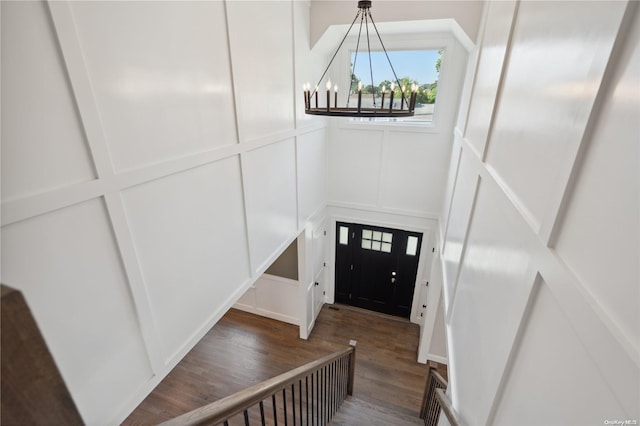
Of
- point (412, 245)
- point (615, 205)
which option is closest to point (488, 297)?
point (615, 205)

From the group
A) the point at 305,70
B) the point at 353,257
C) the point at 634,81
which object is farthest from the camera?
the point at 353,257

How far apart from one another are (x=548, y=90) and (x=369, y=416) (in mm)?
3675

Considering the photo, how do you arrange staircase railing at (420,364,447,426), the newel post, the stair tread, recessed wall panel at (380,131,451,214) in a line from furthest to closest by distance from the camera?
1. recessed wall panel at (380,131,451,214)
2. the newel post
3. the stair tread
4. staircase railing at (420,364,447,426)

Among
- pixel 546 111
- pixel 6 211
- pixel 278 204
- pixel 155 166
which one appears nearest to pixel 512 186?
pixel 546 111

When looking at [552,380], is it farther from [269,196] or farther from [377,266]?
[377,266]

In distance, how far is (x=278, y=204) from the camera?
11.1ft

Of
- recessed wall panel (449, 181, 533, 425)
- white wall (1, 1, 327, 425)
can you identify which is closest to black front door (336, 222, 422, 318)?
recessed wall panel (449, 181, 533, 425)

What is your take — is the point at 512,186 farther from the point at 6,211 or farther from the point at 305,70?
the point at 305,70

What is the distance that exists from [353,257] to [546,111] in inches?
191

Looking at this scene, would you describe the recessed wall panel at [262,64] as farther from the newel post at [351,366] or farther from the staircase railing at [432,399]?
the staircase railing at [432,399]

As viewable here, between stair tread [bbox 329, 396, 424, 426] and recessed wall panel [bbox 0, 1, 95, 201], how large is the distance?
337cm

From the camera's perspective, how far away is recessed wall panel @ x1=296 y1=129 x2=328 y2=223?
4023 mm

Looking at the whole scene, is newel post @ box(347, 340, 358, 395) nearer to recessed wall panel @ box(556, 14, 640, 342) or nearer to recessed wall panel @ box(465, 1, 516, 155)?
recessed wall panel @ box(465, 1, 516, 155)

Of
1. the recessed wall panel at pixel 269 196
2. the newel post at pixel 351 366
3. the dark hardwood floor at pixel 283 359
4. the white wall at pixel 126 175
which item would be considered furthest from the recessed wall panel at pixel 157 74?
the dark hardwood floor at pixel 283 359
